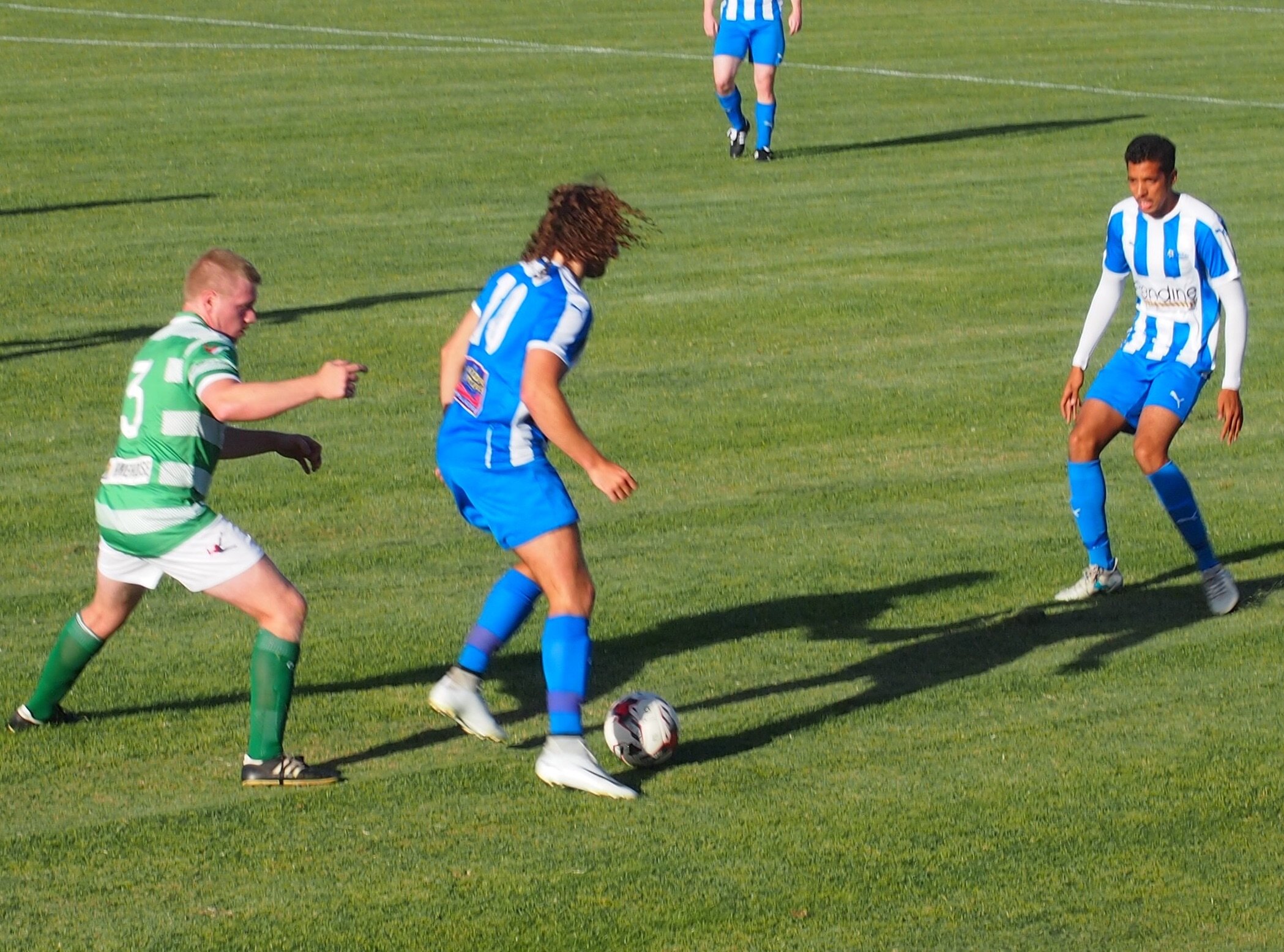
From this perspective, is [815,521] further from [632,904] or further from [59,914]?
[59,914]

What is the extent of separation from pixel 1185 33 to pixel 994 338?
2083 centimetres

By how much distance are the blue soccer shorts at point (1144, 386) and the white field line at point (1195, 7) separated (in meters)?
29.1

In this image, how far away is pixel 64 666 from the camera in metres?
7.53

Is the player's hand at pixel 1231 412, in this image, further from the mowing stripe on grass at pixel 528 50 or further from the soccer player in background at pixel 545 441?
the mowing stripe on grass at pixel 528 50

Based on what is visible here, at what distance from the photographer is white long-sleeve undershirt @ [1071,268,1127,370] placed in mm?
9469

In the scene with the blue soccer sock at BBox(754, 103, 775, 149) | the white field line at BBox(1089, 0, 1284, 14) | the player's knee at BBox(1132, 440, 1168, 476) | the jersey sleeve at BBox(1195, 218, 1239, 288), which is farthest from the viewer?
the white field line at BBox(1089, 0, 1284, 14)

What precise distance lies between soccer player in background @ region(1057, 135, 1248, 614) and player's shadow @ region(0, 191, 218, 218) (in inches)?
479

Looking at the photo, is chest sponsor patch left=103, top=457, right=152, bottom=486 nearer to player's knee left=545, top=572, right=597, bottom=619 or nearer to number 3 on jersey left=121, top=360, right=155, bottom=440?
number 3 on jersey left=121, top=360, right=155, bottom=440

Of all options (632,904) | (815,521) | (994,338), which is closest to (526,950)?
(632,904)

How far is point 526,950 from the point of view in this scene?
5.96 metres

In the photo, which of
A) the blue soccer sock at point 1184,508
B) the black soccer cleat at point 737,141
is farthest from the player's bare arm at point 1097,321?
the black soccer cleat at point 737,141

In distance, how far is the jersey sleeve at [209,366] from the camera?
6770 millimetres

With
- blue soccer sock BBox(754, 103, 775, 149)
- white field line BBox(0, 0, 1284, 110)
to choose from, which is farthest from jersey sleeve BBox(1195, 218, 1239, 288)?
white field line BBox(0, 0, 1284, 110)

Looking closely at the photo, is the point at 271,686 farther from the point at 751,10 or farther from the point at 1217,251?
the point at 751,10
